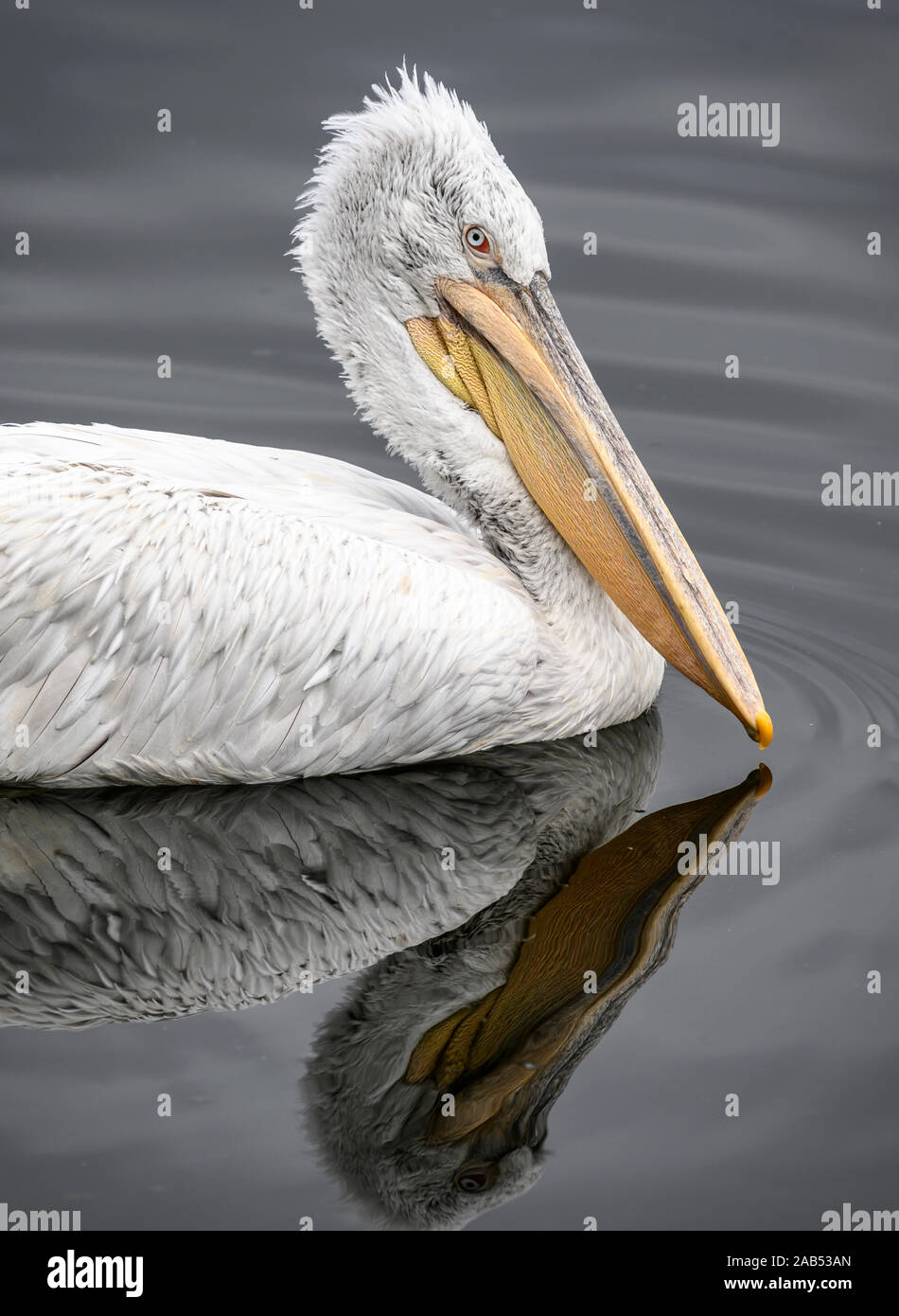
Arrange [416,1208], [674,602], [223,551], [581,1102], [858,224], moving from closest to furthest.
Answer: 1. [416,1208]
2. [581,1102]
3. [223,551]
4. [674,602]
5. [858,224]

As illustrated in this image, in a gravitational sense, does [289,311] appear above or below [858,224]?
below

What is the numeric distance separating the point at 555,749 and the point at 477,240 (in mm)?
1557

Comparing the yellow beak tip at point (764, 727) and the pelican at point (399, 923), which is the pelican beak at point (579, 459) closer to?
the yellow beak tip at point (764, 727)

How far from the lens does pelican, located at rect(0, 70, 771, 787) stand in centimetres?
575

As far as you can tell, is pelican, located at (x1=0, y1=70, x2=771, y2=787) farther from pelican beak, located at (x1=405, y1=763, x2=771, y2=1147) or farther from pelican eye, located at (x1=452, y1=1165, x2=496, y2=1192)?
pelican eye, located at (x1=452, y1=1165, x2=496, y2=1192)

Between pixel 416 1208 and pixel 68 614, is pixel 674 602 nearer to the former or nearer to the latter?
pixel 68 614

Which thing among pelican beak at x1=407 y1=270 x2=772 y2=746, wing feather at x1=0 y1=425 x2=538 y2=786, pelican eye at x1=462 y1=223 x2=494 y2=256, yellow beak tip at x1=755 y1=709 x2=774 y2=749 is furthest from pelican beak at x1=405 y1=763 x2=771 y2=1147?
pelican eye at x1=462 y1=223 x2=494 y2=256

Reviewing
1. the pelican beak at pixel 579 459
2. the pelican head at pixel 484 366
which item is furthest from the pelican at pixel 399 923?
the pelican head at pixel 484 366

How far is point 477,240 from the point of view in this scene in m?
6.10

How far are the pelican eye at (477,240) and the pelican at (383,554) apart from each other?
0.01 meters

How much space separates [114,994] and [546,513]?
209 cm

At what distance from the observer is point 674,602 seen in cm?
621

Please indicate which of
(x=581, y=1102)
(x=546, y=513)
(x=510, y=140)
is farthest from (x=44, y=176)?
(x=581, y=1102)

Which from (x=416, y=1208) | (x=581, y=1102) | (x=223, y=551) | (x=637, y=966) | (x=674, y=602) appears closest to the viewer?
(x=416, y=1208)
